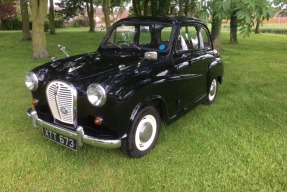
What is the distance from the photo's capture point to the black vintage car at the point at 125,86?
124 inches

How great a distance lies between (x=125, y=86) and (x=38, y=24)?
26.5 ft

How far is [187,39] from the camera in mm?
4586

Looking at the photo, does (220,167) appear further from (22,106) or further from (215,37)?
(215,37)

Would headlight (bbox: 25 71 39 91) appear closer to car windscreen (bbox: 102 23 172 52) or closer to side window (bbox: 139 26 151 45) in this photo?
car windscreen (bbox: 102 23 172 52)

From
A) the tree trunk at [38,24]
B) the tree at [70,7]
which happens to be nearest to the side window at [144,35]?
the tree trunk at [38,24]

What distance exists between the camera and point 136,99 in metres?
3.25

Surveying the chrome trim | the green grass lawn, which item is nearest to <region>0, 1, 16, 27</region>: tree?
the green grass lawn

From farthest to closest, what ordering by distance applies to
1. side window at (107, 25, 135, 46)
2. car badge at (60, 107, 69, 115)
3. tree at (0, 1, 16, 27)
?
tree at (0, 1, 16, 27)
side window at (107, 25, 135, 46)
car badge at (60, 107, 69, 115)

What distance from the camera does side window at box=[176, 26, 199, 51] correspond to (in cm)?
433

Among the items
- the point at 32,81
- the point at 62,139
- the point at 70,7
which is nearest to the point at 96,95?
the point at 62,139

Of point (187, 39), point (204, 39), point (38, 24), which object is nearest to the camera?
point (187, 39)

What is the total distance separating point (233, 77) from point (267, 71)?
156cm

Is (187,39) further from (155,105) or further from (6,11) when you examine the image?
(6,11)

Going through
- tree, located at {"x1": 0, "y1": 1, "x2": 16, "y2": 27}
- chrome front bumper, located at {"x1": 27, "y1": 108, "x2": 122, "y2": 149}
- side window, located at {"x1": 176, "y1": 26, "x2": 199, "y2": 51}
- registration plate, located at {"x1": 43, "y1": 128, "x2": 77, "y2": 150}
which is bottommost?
registration plate, located at {"x1": 43, "y1": 128, "x2": 77, "y2": 150}
